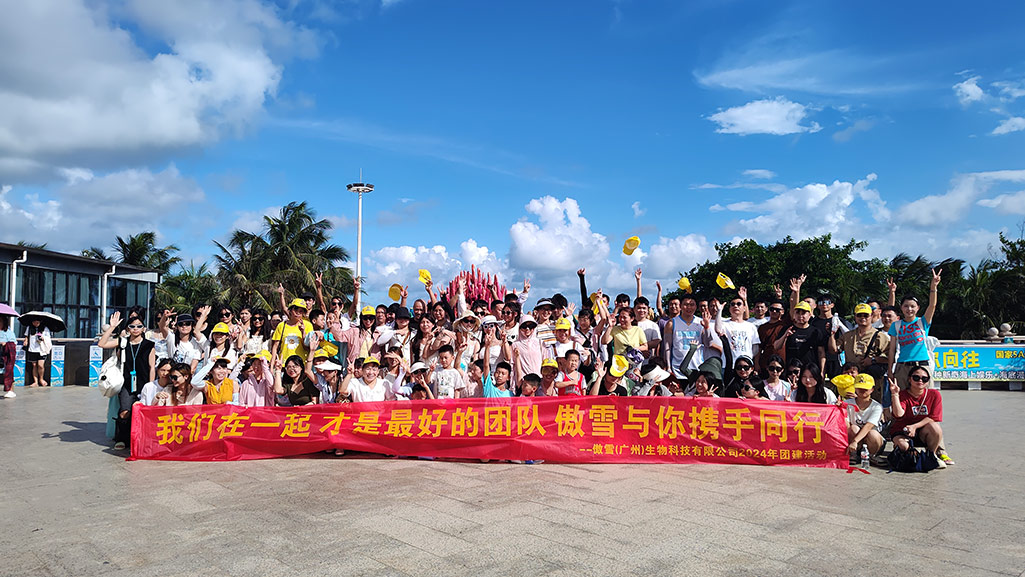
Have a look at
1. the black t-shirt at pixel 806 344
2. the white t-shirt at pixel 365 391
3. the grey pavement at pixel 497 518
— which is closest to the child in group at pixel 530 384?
the grey pavement at pixel 497 518

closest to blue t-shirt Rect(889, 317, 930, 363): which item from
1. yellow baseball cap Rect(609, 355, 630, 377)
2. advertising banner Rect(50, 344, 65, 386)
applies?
yellow baseball cap Rect(609, 355, 630, 377)

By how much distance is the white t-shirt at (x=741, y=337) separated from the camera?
8016 millimetres

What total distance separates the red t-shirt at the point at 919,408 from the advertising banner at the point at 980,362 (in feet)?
38.3

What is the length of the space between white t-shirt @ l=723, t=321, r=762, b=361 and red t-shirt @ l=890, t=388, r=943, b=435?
5.50ft

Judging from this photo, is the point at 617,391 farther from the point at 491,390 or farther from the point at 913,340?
the point at 913,340

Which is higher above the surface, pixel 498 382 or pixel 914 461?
pixel 498 382

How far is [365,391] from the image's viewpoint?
24.8 ft

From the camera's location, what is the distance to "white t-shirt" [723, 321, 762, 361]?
316 inches

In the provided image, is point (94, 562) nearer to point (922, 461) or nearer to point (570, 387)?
point (570, 387)

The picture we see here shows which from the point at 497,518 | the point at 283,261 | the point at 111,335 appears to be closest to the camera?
the point at 497,518

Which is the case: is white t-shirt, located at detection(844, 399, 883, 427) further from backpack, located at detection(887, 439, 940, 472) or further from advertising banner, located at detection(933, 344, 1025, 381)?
advertising banner, located at detection(933, 344, 1025, 381)

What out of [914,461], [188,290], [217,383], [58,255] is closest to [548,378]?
[914,461]

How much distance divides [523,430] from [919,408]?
12.4 ft

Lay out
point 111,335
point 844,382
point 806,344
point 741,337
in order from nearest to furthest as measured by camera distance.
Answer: point 844,382, point 806,344, point 741,337, point 111,335
